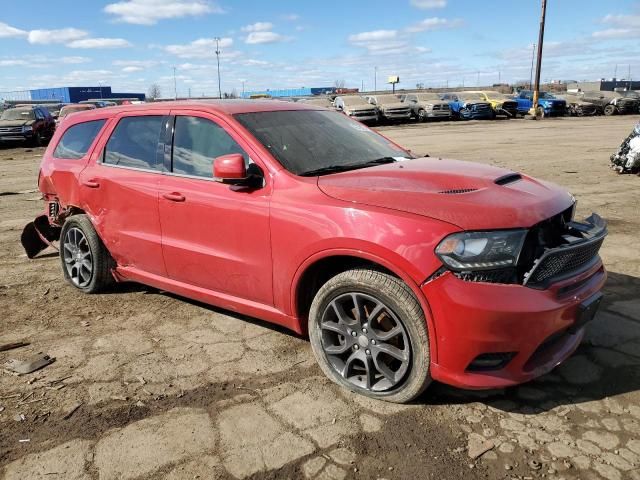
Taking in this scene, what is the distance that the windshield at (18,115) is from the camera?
23.7 metres

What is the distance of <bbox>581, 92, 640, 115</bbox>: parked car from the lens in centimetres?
3744

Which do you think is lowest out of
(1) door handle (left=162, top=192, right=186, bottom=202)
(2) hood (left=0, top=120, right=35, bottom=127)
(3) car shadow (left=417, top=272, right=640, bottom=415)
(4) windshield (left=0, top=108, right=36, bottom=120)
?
(3) car shadow (left=417, top=272, right=640, bottom=415)

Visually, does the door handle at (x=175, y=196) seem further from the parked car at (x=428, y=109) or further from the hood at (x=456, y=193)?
the parked car at (x=428, y=109)

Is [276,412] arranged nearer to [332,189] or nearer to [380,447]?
[380,447]

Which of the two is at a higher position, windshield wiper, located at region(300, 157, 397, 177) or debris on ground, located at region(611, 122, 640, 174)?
windshield wiper, located at region(300, 157, 397, 177)

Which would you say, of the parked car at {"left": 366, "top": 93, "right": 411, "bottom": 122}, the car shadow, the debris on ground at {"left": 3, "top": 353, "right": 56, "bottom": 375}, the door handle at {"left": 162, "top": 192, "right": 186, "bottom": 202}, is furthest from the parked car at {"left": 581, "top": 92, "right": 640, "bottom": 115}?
the debris on ground at {"left": 3, "top": 353, "right": 56, "bottom": 375}

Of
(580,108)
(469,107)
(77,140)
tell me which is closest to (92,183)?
(77,140)

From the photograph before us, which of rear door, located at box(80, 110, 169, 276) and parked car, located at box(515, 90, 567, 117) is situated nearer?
rear door, located at box(80, 110, 169, 276)

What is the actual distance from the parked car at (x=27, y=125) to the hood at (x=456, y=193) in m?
23.6

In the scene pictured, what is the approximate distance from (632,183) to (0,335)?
996 centimetres

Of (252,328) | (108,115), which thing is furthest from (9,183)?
(252,328)

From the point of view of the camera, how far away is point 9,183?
12453 mm

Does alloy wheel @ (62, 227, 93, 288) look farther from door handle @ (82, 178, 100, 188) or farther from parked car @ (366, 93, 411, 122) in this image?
parked car @ (366, 93, 411, 122)

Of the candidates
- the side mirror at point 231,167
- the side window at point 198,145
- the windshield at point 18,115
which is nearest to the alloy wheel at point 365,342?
the side mirror at point 231,167
